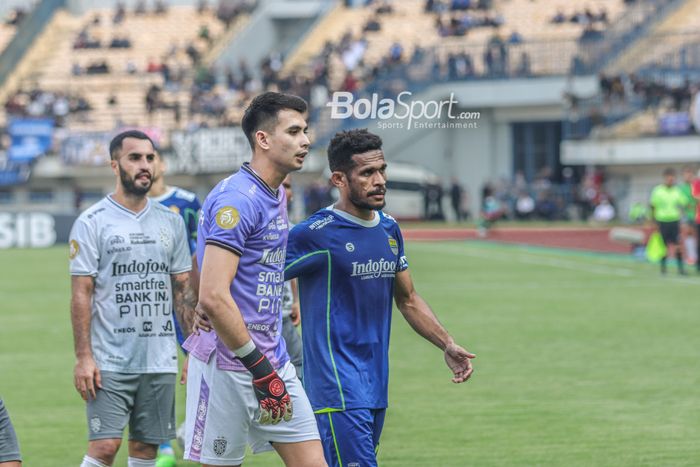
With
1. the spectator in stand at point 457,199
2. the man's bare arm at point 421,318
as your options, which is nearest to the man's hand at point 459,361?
the man's bare arm at point 421,318

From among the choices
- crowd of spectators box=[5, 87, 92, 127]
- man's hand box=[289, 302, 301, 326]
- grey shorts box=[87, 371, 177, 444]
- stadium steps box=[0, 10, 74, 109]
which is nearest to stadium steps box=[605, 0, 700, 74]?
crowd of spectators box=[5, 87, 92, 127]

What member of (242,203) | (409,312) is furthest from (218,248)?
(409,312)

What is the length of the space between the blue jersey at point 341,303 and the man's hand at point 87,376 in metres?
1.48

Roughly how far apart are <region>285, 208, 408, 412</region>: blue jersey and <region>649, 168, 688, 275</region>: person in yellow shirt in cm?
2070

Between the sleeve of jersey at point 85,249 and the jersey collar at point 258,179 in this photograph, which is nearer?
the jersey collar at point 258,179

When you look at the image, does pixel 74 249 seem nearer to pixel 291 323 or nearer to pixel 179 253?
pixel 179 253

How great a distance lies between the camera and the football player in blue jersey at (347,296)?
261 inches

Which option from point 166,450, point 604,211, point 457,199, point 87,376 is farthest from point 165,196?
point 457,199

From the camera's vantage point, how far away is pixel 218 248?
241 inches

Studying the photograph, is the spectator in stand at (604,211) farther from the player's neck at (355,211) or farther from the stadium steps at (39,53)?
the player's neck at (355,211)

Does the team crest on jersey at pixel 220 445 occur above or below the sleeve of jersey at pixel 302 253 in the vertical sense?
below

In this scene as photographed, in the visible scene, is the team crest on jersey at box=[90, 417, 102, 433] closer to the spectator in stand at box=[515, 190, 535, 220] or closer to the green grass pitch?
the green grass pitch

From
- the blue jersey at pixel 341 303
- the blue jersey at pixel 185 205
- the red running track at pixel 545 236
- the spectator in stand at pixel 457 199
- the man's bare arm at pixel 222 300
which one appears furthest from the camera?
the spectator in stand at pixel 457 199

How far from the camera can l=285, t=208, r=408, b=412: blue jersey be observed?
6.68 meters
